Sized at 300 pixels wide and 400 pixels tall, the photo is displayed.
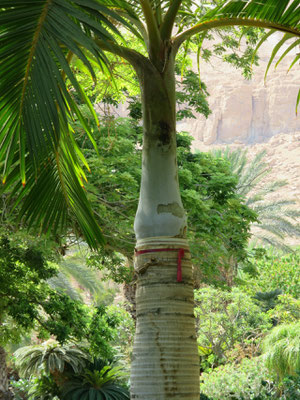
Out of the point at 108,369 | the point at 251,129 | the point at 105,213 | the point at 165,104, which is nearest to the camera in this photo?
the point at 165,104

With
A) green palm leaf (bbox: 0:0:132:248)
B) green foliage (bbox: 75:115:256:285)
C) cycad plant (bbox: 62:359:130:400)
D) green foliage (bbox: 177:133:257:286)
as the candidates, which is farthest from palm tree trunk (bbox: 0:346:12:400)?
green palm leaf (bbox: 0:0:132:248)

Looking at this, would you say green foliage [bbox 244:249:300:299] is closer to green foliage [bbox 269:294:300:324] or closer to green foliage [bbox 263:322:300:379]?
green foliage [bbox 269:294:300:324]

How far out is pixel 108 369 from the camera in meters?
12.9

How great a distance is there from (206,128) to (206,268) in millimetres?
58936

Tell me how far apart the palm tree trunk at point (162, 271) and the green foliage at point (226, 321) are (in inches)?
493

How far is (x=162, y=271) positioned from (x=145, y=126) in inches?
34.1

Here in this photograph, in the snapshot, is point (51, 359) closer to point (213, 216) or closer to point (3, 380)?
point (3, 380)

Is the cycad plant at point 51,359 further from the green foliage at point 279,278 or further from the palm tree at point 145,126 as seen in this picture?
the green foliage at point 279,278

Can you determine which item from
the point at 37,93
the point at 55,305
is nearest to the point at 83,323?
the point at 55,305

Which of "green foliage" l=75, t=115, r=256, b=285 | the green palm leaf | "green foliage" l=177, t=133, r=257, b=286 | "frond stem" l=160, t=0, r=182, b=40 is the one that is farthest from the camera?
"green foliage" l=177, t=133, r=257, b=286

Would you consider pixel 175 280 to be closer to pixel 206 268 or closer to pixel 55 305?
pixel 55 305

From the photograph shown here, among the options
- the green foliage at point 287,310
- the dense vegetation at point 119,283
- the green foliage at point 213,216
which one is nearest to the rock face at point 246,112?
the green foliage at point 287,310

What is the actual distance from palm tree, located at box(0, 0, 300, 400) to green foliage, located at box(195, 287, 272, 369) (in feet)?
39.6

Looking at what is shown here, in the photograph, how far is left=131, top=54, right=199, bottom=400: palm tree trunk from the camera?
9.95 feet
